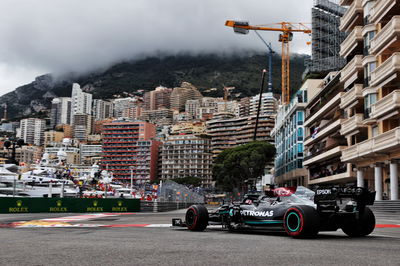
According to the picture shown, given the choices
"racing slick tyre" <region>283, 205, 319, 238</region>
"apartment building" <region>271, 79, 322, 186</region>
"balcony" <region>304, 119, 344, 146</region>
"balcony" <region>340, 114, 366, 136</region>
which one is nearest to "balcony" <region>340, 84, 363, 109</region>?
"balcony" <region>340, 114, 366, 136</region>

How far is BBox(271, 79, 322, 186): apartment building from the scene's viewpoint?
7462 centimetres

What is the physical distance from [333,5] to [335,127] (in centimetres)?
5497

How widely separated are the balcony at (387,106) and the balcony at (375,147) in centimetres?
160

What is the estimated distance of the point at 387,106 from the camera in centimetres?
3338

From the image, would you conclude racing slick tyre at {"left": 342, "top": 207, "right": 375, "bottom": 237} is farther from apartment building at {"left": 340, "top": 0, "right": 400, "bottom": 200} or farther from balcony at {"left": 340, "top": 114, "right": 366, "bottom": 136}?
balcony at {"left": 340, "top": 114, "right": 366, "bottom": 136}

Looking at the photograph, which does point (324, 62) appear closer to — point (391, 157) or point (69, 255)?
point (391, 157)

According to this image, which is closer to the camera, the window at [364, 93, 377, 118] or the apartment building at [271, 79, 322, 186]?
the window at [364, 93, 377, 118]

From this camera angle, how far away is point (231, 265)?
235 inches

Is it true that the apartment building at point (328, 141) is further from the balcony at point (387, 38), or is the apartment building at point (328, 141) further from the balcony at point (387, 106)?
the balcony at point (387, 106)

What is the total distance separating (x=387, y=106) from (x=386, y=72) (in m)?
2.53

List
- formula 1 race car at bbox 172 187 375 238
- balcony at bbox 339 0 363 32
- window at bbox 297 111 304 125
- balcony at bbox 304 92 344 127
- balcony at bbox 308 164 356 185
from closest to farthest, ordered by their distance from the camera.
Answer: formula 1 race car at bbox 172 187 375 238 → balcony at bbox 339 0 363 32 → balcony at bbox 308 164 356 185 → balcony at bbox 304 92 344 127 → window at bbox 297 111 304 125

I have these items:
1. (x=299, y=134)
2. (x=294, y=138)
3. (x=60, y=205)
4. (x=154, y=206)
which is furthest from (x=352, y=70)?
(x=294, y=138)

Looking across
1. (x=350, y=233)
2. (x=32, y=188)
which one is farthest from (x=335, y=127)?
(x=350, y=233)

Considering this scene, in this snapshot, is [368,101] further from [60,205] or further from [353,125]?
[60,205]
